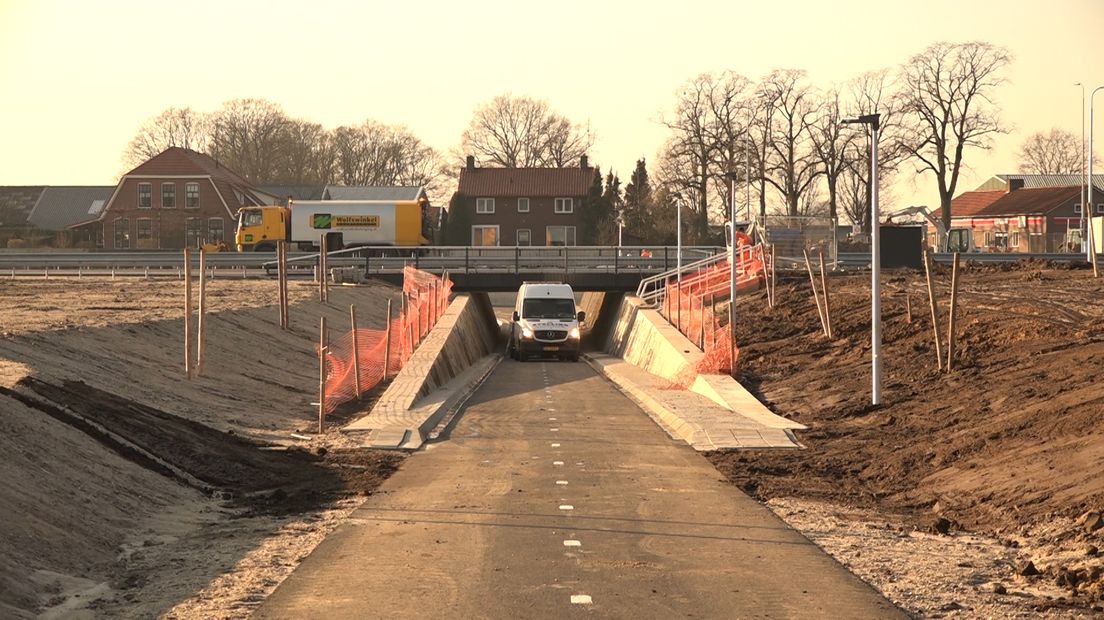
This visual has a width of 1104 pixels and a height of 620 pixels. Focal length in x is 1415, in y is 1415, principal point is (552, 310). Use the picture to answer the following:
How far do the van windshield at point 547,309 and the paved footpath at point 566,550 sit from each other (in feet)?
87.3

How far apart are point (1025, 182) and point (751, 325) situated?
320ft

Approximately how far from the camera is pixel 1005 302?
2981cm

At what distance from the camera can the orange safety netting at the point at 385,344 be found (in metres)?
28.2

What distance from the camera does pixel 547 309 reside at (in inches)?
1860

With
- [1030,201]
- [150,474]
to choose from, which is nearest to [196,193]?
[1030,201]

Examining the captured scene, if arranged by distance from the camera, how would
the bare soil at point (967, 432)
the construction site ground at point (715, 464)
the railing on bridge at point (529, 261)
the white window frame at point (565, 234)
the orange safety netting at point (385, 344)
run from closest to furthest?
the construction site ground at point (715, 464)
the bare soil at point (967, 432)
the orange safety netting at point (385, 344)
the railing on bridge at point (529, 261)
the white window frame at point (565, 234)

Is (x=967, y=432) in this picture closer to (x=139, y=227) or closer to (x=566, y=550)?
(x=566, y=550)

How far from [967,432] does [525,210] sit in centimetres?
8622

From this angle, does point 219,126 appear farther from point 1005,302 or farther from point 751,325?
point 1005,302

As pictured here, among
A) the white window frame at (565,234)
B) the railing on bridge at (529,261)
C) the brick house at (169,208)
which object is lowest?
the railing on bridge at (529,261)

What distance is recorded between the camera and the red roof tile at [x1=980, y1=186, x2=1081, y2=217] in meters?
103

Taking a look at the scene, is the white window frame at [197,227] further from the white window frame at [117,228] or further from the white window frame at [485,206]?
the white window frame at [485,206]

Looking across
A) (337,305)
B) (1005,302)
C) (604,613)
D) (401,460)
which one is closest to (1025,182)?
(337,305)

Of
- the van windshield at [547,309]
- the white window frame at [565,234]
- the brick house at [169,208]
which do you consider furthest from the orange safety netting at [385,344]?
the white window frame at [565,234]
